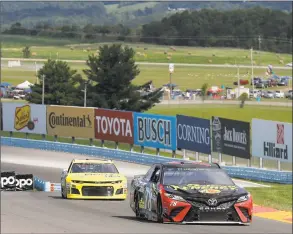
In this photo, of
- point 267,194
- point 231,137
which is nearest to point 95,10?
point 231,137

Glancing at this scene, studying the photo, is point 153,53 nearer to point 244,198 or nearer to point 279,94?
point 279,94

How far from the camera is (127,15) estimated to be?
727 cm

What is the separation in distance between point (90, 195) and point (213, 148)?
1485 mm

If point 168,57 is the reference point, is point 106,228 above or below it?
below

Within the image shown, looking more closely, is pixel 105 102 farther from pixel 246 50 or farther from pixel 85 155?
pixel 246 50

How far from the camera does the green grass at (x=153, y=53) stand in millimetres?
6891

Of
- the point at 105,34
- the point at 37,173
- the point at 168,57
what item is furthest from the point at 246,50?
the point at 37,173

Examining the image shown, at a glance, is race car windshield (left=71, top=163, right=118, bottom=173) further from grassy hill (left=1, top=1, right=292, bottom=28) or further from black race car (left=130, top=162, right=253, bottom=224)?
grassy hill (left=1, top=1, right=292, bottom=28)

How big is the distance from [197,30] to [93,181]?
4.94 feet

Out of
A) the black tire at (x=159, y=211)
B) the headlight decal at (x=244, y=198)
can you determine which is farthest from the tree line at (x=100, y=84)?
the headlight decal at (x=244, y=198)

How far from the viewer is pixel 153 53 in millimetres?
7598

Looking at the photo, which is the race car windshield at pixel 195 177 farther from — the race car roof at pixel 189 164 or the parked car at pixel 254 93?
the parked car at pixel 254 93

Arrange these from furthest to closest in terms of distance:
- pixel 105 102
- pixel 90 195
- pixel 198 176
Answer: pixel 105 102 < pixel 90 195 < pixel 198 176

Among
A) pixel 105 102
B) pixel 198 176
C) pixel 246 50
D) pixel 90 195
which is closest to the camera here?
pixel 198 176
